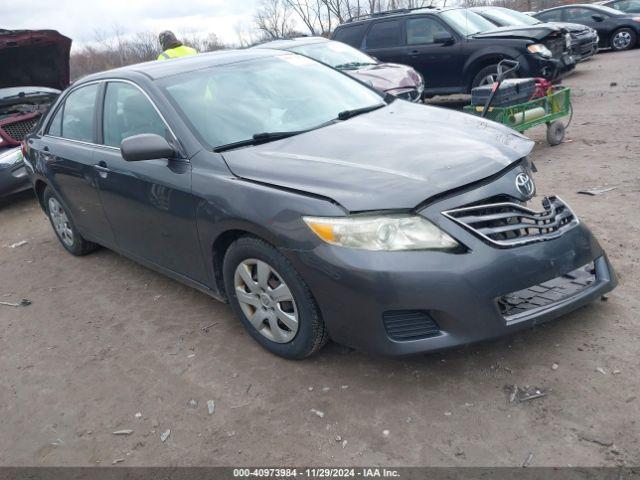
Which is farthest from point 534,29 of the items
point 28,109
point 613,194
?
point 28,109

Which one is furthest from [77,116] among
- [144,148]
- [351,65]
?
[351,65]

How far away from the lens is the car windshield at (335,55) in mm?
8352

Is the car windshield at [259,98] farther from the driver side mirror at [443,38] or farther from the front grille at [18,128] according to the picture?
the driver side mirror at [443,38]

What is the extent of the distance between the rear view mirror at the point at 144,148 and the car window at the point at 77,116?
4.05 ft

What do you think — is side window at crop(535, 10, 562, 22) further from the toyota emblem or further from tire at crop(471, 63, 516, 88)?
the toyota emblem

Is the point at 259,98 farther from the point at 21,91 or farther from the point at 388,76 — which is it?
the point at 21,91

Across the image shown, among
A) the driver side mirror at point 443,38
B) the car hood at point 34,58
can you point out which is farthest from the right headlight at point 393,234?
the driver side mirror at point 443,38

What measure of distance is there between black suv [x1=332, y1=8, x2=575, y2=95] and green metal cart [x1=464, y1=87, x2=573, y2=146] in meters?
2.26

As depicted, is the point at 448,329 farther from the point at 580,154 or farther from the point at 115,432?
the point at 580,154

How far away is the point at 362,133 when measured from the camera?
10.8ft

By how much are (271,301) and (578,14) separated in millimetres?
16242

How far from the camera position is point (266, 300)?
119 inches

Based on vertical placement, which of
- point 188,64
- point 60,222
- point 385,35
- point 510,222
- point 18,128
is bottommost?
point 60,222

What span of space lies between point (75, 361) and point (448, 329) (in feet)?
7.76
